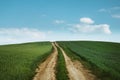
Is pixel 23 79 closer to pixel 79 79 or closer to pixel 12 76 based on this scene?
pixel 12 76

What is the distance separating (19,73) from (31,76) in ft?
5.23

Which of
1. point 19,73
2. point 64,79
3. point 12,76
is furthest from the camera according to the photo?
point 19,73

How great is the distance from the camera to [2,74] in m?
24.0

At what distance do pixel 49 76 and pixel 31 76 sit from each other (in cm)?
191

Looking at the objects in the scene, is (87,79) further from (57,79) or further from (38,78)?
(38,78)

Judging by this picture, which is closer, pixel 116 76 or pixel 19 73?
pixel 116 76

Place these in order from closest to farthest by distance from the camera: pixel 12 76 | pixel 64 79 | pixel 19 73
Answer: pixel 64 79 < pixel 12 76 < pixel 19 73

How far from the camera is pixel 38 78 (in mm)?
23328

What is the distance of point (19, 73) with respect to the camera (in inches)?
1000

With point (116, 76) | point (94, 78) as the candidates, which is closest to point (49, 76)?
point (94, 78)

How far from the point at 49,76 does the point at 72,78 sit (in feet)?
8.65

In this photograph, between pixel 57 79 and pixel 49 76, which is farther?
pixel 49 76

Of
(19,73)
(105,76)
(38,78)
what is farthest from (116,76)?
(19,73)

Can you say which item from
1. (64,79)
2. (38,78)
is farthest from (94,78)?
(38,78)
